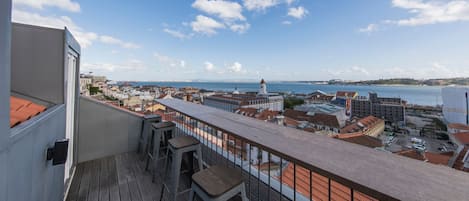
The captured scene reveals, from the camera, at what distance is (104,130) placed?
314 centimetres

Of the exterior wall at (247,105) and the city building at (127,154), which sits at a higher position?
the city building at (127,154)

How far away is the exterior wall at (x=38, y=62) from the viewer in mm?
1526

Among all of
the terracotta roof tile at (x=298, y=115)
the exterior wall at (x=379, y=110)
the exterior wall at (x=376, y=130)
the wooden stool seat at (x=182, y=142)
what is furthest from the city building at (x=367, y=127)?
the wooden stool seat at (x=182, y=142)

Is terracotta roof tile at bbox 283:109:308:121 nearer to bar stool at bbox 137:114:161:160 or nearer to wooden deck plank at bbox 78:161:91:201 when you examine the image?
bar stool at bbox 137:114:161:160

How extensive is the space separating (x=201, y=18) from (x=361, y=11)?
6.72 metres

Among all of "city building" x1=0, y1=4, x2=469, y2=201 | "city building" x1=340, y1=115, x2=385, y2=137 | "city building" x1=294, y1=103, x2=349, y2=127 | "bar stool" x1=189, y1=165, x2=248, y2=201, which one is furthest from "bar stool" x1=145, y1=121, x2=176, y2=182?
"city building" x1=294, y1=103, x2=349, y2=127

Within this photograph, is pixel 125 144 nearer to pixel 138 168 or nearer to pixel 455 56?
pixel 138 168

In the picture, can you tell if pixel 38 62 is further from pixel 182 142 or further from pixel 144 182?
pixel 144 182

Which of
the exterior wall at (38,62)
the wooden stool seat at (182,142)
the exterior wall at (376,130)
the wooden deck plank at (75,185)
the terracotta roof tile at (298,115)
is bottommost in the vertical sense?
the exterior wall at (376,130)

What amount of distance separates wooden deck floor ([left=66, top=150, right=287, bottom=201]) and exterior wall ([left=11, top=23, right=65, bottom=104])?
1.19 metres

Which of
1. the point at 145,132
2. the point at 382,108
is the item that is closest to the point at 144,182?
the point at 145,132

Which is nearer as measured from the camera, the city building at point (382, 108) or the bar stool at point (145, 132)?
the bar stool at point (145, 132)

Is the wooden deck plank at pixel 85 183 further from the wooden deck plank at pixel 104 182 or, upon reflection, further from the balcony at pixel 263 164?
the wooden deck plank at pixel 104 182

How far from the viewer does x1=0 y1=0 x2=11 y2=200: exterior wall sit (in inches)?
25.0
